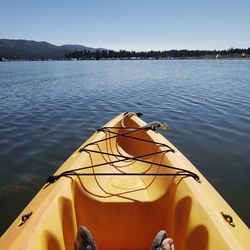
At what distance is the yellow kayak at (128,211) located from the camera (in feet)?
10.7

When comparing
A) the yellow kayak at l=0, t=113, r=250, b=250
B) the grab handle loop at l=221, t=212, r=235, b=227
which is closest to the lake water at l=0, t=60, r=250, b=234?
the yellow kayak at l=0, t=113, r=250, b=250

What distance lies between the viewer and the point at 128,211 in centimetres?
447

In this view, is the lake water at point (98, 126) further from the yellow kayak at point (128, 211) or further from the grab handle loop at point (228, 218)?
the grab handle loop at point (228, 218)

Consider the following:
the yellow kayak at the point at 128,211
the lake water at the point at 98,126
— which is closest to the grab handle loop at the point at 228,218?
the yellow kayak at the point at 128,211

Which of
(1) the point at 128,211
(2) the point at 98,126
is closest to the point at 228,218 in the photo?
(1) the point at 128,211

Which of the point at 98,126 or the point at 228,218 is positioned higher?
the point at 228,218

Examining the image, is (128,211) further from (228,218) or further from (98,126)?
(98,126)

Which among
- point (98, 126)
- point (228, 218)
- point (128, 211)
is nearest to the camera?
point (228, 218)

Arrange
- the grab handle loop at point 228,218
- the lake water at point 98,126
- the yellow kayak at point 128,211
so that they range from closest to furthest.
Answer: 1. the yellow kayak at point 128,211
2. the grab handle loop at point 228,218
3. the lake water at point 98,126

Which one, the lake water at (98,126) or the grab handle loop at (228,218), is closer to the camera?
the grab handle loop at (228,218)

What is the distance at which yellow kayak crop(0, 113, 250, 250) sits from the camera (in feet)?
10.7

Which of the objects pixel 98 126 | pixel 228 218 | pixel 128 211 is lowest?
pixel 98 126

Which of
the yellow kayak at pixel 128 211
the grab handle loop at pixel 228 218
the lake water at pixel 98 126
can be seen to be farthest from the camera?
the lake water at pixel 98 126

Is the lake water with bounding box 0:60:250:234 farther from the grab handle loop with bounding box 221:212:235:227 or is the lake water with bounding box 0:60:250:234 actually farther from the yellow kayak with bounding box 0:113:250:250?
the grab handle loop with bounding box 221:212:235:227
